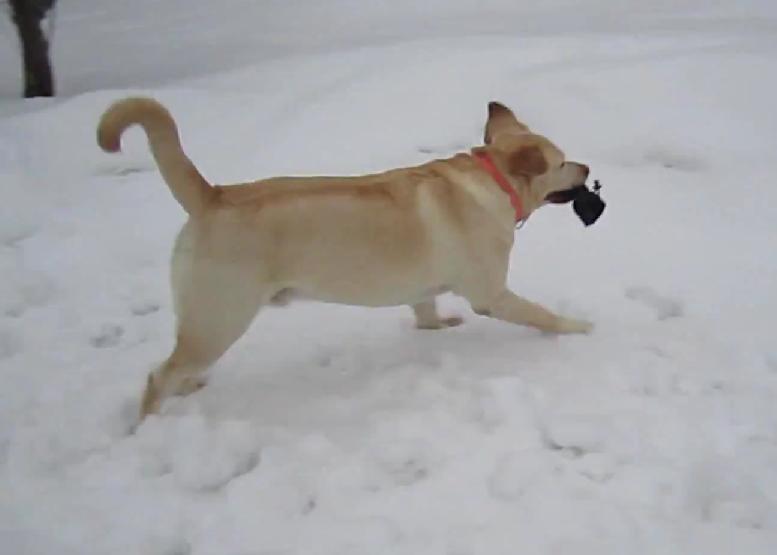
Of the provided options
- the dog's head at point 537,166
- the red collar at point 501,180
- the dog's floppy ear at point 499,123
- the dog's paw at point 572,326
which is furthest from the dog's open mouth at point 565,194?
the dog's paw at point 572,326

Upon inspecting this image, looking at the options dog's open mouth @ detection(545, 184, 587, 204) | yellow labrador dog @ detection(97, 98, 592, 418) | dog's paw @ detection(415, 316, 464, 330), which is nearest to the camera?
yellow labrador dog @ detection(97, 98, 592, 418)

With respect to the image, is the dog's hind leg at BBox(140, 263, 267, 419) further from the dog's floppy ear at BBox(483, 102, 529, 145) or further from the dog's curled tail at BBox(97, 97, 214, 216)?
the dog's floppy ear at BBox(483, 102, 529, 145)

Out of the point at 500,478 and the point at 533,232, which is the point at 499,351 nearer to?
the point at 500,478

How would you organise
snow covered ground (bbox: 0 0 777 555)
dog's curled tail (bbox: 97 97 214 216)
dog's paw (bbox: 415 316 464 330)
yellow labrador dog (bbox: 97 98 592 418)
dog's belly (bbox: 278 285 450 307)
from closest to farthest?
snow covered ground (bbox: 0 0 777 555), dog's curled tail (bbox: 97 97 214 216), yellow labrador dog (bbox: 97 98 592 418), dog's belly (bbox: 278 285 450 307), dog's paw (bbox: 415 316 464 330)

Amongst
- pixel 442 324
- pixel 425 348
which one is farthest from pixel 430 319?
pixel 425 348

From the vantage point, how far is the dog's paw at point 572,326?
133 inches

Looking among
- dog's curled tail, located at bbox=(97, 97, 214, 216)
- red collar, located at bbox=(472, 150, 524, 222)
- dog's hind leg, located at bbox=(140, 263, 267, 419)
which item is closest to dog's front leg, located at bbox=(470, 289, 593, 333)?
red collar, located at bbox=(472, 150, 524, 222)

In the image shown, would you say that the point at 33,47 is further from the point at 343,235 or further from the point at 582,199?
the point at 582,199

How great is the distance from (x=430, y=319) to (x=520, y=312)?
0.43 metres

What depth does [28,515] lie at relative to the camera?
2.52 meters

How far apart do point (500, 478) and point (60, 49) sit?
8668 mm

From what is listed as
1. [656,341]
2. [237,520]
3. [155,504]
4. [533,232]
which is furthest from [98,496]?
[533,232]

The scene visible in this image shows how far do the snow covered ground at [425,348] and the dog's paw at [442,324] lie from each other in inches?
2.5

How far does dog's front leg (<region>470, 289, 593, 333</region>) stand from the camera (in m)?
3.29
